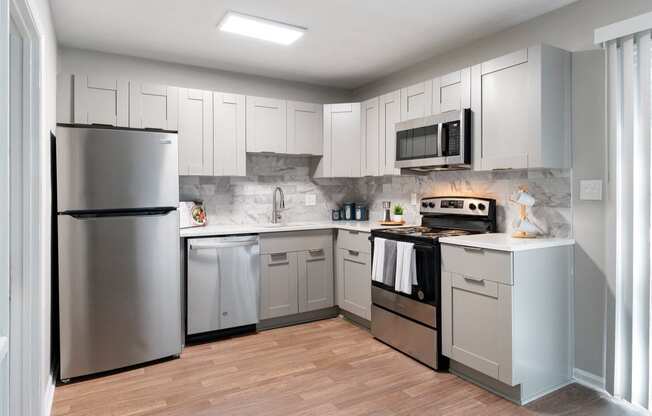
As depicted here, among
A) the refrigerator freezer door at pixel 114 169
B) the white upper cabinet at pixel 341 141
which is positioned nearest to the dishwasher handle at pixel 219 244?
the refrigerator freezer door at pixel 114 169

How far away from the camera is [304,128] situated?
4148 millimetres

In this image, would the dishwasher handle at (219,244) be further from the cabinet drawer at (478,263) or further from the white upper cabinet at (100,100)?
the cabinet drawer at (478,263)

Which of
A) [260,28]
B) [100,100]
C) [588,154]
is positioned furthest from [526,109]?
[100,100]

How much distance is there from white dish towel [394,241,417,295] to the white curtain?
3.89 ft

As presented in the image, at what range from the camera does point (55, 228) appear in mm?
2830

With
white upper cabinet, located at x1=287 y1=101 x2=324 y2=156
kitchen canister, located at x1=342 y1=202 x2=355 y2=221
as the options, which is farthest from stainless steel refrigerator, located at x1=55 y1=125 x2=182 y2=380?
kitchen canister, located at x1=342 y1=202 x2=355 y2=221

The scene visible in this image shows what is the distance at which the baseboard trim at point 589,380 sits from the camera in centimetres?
252

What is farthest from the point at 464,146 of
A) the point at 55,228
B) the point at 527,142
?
the point at 55,228

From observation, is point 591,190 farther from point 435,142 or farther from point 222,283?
point 222,283

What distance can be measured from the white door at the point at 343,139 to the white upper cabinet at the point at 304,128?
73 mm

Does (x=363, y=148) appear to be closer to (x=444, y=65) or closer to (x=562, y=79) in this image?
(x=444, y=65)

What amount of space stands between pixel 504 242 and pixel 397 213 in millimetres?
1495

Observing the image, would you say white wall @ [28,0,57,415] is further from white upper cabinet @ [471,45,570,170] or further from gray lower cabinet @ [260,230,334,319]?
white upper cabinet @ [471,45,570,170]

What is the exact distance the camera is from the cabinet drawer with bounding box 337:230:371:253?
11.7ft
